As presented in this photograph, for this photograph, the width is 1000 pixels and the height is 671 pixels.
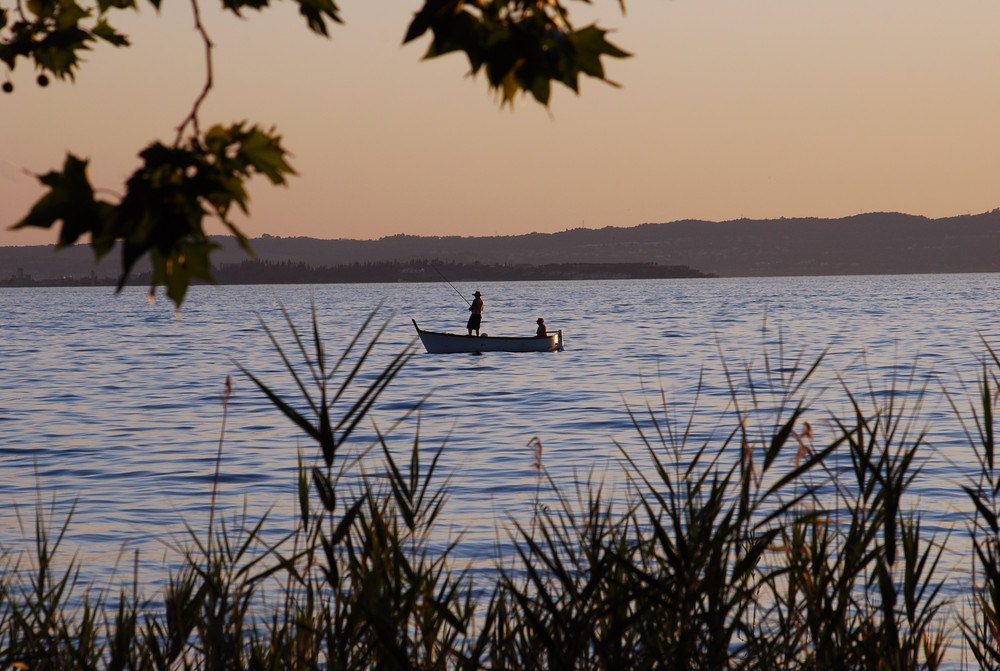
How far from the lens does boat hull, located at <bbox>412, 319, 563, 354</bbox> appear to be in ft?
130

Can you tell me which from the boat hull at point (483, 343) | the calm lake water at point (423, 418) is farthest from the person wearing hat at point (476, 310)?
the calm lake water at point (423, 418)

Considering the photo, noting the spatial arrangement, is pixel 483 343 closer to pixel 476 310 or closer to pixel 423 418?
pixel 476 310

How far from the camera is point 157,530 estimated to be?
41.8 feet

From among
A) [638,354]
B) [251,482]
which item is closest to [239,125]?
[251,482]

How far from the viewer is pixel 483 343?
1561 inches

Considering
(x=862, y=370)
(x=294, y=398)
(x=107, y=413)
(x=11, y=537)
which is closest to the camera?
(x=11, y=537)

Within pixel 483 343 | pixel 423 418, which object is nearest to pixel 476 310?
pixel 483 343

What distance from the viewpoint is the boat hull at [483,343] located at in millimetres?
39531

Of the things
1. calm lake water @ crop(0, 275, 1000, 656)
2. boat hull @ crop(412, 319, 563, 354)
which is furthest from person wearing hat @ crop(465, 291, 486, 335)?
calm lake water @ crop(0, 275, 1000, 656)

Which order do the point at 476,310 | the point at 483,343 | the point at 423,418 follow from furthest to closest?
the point at 483,343 → the point at 476,310 → the point at 423,418

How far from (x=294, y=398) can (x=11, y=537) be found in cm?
1875

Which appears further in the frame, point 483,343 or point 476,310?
point 483,343

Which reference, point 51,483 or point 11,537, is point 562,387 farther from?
point 11,537

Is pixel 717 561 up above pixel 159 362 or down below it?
above
